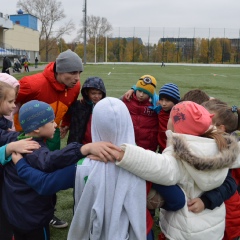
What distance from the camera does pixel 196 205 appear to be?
1.90 meters

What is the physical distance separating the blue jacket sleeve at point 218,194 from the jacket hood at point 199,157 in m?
0.22

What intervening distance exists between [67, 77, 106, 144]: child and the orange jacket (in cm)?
14

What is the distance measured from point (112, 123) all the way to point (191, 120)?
50 centimetres

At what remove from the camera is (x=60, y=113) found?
331cm

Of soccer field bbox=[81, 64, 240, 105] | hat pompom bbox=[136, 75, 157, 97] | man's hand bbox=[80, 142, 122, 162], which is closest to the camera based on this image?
man's hand bbox=[80, 142, 122, 162]

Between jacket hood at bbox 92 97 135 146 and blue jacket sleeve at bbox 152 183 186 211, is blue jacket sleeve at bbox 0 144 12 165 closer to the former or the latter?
jacket hood at bbox 92 97 135 146

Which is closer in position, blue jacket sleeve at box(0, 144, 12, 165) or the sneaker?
blue jacket sleeve at box(0, 144, 12, 165)

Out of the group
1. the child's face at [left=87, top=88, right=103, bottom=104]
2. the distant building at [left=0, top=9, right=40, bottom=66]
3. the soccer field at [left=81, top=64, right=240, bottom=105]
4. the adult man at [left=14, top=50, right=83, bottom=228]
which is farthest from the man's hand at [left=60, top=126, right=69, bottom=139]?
the distant building at [left=0, top=9, right=40, bottom=66]

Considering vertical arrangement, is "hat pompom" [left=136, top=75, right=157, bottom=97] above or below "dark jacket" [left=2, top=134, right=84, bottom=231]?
above

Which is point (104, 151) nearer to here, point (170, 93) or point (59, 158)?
point (59, 158)

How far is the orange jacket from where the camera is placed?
313 cm

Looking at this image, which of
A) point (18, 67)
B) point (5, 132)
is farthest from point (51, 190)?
point (18, 67)

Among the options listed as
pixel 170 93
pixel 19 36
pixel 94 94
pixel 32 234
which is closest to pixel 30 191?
pixel 32 234

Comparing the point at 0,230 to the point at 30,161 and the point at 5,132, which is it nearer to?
the point at 5,132
